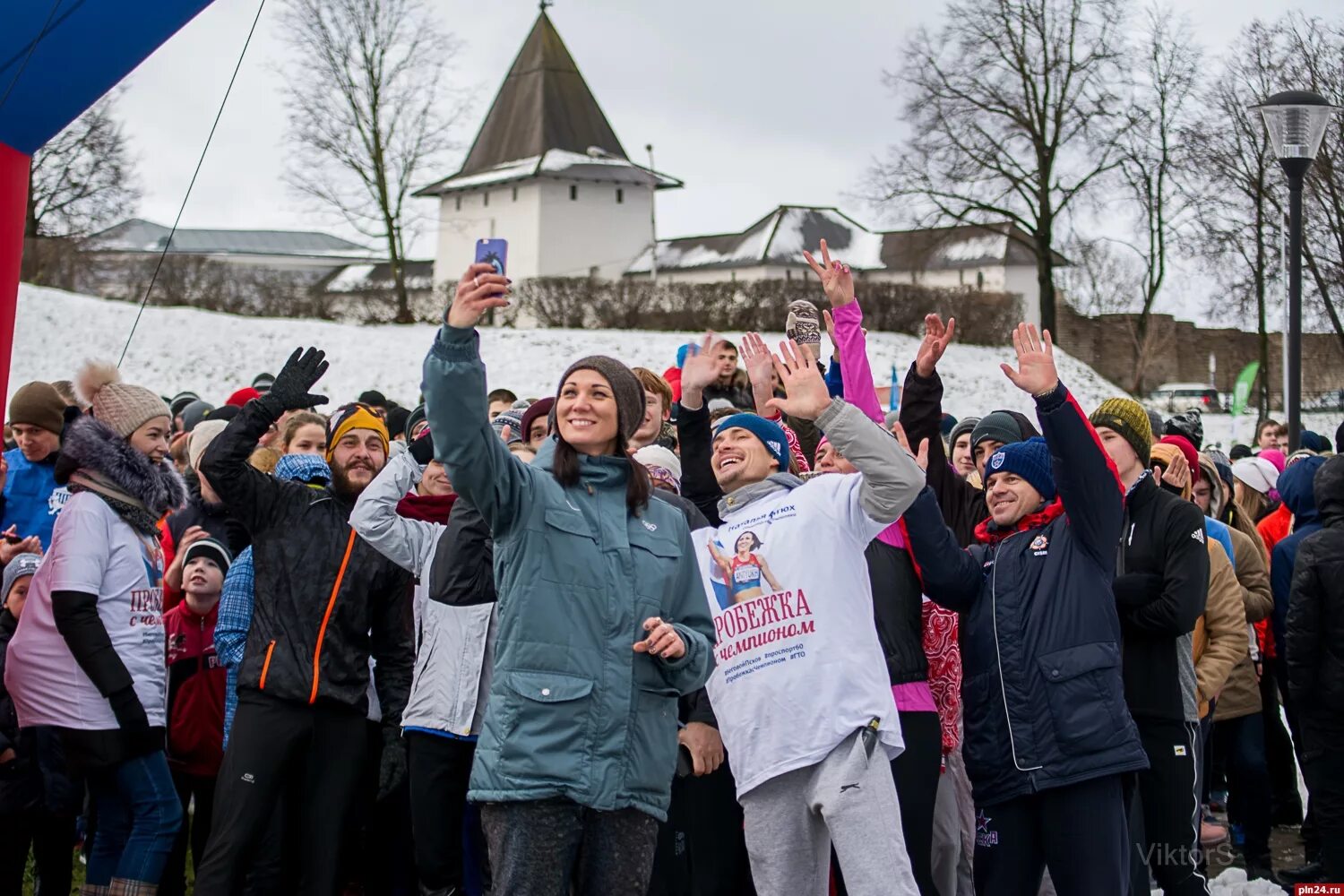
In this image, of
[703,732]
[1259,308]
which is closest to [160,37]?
[703,732]

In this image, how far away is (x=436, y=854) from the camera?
17.3ft

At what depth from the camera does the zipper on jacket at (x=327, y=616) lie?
17.3 ft

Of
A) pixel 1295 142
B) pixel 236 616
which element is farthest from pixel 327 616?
pixel 1295 142

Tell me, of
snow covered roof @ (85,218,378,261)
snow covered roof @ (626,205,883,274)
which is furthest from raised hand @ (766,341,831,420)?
snow covered roof @ (85,218,378,261)

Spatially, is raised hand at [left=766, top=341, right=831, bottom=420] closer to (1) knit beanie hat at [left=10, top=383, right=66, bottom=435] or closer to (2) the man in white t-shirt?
(2) the man in white t-shirt

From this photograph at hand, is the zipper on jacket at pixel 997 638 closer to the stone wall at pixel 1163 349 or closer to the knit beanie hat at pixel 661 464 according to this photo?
the knit beanie hat at pixel 661 464

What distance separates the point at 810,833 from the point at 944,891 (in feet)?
3.43

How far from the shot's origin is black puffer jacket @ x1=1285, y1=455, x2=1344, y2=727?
6.28m

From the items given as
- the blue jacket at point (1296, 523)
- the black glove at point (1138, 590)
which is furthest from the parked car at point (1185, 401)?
the black glove at point (1138, 590)

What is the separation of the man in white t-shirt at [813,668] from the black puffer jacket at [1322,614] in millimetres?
2641

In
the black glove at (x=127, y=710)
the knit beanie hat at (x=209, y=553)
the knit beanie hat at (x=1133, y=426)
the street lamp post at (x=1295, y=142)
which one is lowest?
the black glove at (x=127, y=710)

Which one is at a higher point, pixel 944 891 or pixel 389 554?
pixel 389 554

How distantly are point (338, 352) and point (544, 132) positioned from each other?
26.3m

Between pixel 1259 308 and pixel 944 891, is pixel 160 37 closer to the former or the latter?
pixel 944 891
